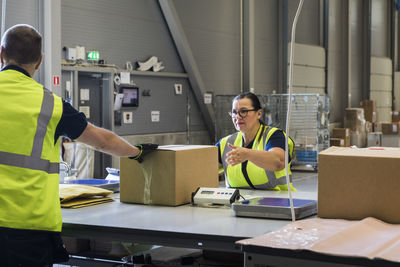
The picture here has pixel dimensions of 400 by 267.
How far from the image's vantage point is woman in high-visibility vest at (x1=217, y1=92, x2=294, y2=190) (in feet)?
12.2

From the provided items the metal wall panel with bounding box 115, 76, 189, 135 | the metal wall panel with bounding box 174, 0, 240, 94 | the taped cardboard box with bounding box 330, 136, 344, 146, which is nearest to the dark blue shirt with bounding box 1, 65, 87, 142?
the metal wall panel with bounding box 115, 76, 189, 135

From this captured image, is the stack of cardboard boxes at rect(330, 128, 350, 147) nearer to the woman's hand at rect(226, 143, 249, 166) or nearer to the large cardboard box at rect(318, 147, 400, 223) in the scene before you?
the woman's hand at rect(226, 143, 249, 166)

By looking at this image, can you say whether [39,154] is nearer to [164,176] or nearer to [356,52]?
[164,176]

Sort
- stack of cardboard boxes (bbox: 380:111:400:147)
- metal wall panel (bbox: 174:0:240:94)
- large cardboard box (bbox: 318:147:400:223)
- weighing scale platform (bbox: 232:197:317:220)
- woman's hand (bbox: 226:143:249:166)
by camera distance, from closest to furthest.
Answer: large cardboard box (bbox: 318:147:400:223) < weighing scale platform (bbox: 232:197:317:220) < woman's hand (bbox: 226:143:249:166) < metal wall panel (bbox: 174:0:240:94) < stack of cardboard boxes (bbox: 380:111:400:147)

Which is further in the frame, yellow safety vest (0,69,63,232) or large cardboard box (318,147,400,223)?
large cardboard box (318,147,400,223)

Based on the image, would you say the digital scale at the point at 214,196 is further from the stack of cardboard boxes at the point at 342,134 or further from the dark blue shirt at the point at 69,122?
the stack of cardboard boxes at the point at 342,134

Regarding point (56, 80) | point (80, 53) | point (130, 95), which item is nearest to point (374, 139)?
point (130, 95)

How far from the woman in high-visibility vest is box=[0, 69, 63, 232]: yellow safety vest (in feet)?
4.47

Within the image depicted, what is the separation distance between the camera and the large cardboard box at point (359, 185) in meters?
2.41

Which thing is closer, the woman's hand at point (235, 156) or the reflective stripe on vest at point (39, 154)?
the reflective stripe on vest at point (39, 154)

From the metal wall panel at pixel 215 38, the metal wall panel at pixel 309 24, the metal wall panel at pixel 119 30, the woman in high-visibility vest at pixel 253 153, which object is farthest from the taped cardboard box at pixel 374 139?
the woman in high-visibility vest at pixel 253 153

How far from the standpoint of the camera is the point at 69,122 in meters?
2.47

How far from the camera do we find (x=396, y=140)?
1516cm

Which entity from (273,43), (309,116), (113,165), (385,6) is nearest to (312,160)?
(309,116)
